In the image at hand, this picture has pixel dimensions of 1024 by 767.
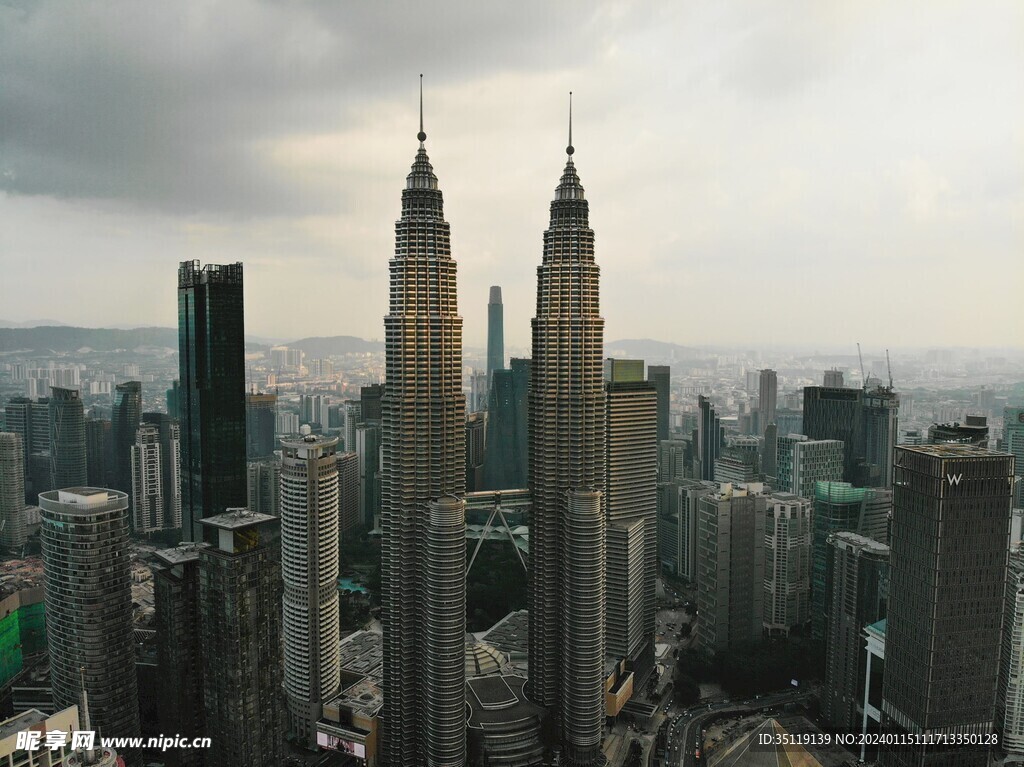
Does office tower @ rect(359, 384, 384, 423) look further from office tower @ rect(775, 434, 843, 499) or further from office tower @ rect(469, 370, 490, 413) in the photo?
office tower @ rect(775, 434, 843, 499)

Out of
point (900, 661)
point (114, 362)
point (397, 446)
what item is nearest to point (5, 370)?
point (114, 362)

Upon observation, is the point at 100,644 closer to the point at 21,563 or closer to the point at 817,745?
the point at 21,563

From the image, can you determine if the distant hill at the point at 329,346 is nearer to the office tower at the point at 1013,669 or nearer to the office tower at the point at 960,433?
the office tower at the point at 960,433

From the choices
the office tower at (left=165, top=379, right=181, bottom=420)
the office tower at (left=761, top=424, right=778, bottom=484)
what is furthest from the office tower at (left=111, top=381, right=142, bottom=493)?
the office tower at (left=761, top=424, right=778, bottom=484)

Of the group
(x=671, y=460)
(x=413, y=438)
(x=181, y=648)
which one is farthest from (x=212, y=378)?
(x=671, y=460)

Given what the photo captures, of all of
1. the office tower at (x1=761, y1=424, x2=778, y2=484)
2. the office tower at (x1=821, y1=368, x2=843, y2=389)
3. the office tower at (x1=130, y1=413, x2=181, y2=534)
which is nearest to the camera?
the office tower at (x1=130, y1=413, x2=181, y2=534)

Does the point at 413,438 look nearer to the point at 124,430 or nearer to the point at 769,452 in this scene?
the point at 124,430
